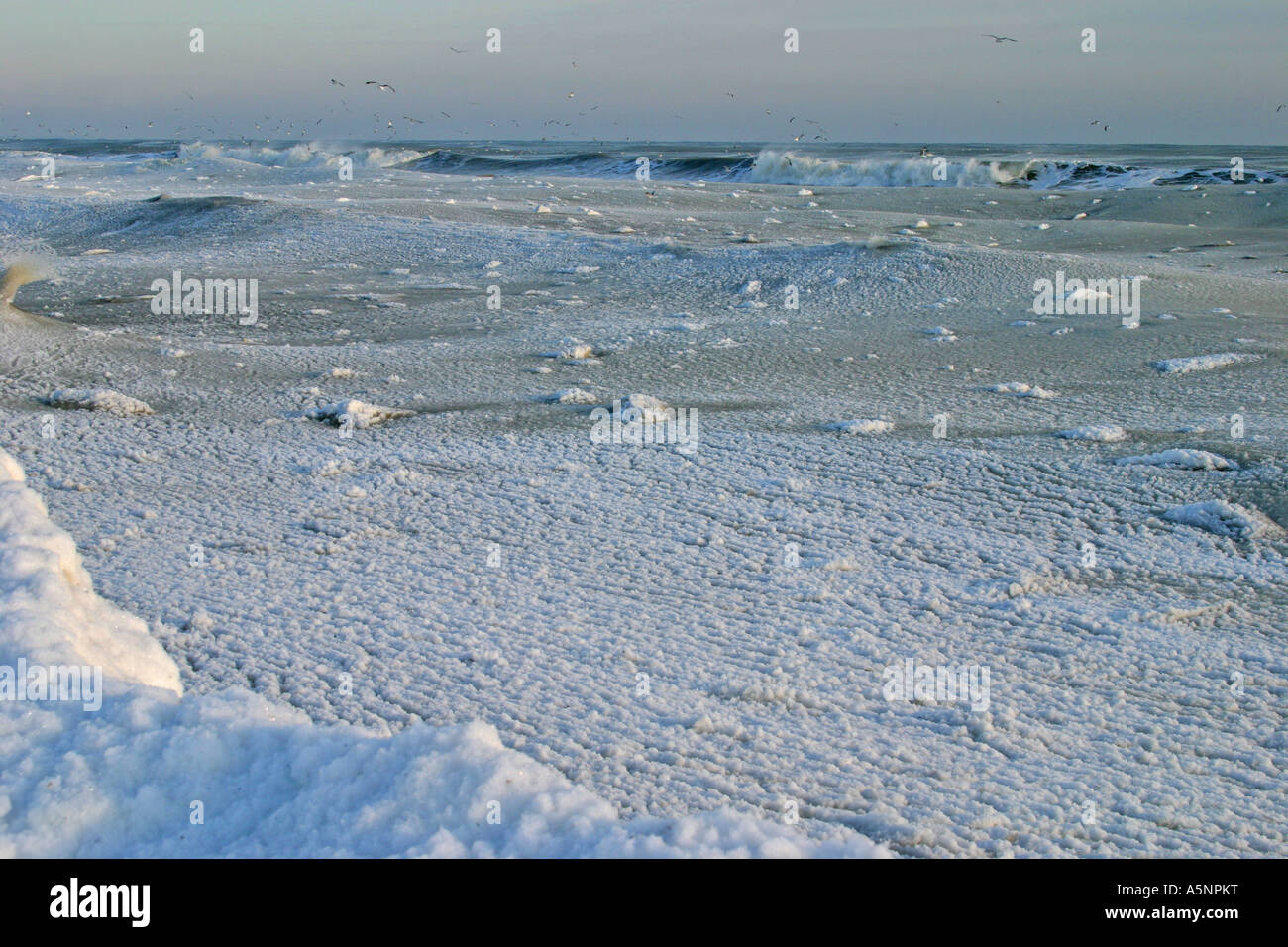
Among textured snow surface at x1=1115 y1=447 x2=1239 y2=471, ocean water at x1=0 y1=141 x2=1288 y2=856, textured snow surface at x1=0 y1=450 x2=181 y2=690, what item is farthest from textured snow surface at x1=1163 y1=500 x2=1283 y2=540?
textured snow surface at x1=0 y1=450 x2=181 y2=690

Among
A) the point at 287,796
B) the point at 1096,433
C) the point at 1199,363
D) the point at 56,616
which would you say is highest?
the point at 1199,363

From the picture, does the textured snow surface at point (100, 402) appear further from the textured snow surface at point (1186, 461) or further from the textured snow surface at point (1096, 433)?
the textured snow surface at point (1186, 461)

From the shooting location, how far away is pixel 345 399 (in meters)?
4.29

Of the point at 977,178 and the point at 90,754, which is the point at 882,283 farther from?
the point at 977,178

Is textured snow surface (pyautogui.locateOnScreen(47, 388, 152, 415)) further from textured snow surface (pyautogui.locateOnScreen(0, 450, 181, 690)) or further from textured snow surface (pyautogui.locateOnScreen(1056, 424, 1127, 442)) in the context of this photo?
textured snow surface (pyautogui.locateOnScreen(1056, 424, 1127, 442))

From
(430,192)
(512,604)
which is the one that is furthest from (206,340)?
(430,192)

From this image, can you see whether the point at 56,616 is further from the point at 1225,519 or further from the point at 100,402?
the point at 1225,519

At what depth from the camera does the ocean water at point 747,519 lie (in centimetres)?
189

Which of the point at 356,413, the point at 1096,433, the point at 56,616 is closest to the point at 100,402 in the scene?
the point at 356,413

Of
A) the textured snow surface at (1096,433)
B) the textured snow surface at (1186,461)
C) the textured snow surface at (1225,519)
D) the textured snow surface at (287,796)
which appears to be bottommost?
the textured snow surface at (287,796)

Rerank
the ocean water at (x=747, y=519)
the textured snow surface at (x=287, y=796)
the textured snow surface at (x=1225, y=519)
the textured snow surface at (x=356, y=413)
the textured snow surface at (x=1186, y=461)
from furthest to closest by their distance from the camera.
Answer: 1. the textured snow surface at (x=356, y=413)
2. the textured snow surface at (x=1186, y=461)
3. the textured snow surface at (x=1225, y=519)
4. the ocean water at (x=747, y=519)
5. the textured snow surface at (x=287, y=796)

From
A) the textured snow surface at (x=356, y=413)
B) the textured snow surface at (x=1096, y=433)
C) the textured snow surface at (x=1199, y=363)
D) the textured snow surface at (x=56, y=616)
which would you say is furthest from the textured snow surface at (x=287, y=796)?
the textured snow surface at (x=1199, y=363)

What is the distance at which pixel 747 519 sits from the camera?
308cm
